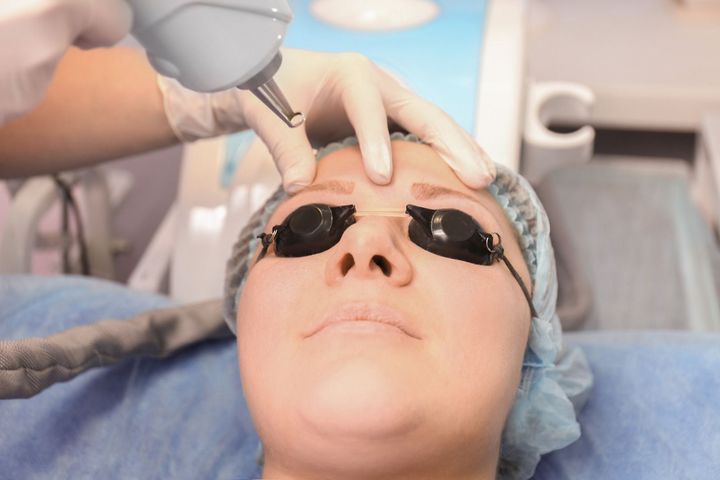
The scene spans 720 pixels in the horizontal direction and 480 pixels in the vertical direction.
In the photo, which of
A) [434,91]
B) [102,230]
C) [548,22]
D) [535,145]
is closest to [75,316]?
[102,230]

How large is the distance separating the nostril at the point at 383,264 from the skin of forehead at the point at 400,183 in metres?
0.10

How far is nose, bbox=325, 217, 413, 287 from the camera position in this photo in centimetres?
86

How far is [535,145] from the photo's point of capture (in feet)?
5.20

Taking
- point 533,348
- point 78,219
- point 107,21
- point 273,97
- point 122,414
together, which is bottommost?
point 78,219

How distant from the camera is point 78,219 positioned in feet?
5.82

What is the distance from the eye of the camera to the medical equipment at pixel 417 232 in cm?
91

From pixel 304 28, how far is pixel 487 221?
93cm

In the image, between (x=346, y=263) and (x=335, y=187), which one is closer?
(x=346, y=263)

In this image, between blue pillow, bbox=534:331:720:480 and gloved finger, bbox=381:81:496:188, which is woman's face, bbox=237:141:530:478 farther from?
blue pillow, bbox=534:331:720:480

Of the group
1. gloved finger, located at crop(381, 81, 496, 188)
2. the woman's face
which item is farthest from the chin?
gloved finger, located at crop(381, 81, 496, 188)

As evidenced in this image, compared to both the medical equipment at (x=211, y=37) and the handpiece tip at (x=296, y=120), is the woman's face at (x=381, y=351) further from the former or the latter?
the medical equipment at (x=211, y=37)

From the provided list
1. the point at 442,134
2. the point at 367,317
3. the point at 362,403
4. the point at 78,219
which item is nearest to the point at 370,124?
the point at 442,134

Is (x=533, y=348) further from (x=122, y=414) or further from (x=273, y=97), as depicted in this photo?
(x=122, y=414)

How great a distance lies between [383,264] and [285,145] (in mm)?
280
